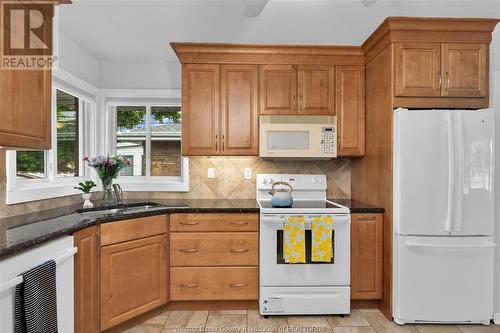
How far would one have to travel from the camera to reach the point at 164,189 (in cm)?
346

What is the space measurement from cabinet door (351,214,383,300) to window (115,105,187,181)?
201 centimetres

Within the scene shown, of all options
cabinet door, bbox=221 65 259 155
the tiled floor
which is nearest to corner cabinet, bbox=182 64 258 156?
cabinet door, bbox=221 65 259 155

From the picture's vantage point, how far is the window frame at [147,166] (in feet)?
11.3

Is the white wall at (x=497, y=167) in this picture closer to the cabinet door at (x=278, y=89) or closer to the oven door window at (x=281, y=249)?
the oven door window at (x=281, y=249)

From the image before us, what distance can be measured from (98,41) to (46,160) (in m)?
1.22

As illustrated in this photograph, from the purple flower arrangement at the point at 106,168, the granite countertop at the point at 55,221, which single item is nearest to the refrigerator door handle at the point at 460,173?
the granite countertop at the point at 55,221

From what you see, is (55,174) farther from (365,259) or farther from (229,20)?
(365,259)

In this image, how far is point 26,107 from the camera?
1.78 m

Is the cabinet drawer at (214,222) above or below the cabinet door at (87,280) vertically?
above

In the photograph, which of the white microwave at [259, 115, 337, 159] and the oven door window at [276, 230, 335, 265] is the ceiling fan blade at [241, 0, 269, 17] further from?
the oven door window at [276, 230, 335, 265]

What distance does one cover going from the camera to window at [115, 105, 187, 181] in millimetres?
3625

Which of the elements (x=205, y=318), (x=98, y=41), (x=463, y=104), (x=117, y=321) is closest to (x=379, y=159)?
(x=463, y=104)

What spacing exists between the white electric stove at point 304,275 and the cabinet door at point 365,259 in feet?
0.41

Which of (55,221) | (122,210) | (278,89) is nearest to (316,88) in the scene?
(278,89)
